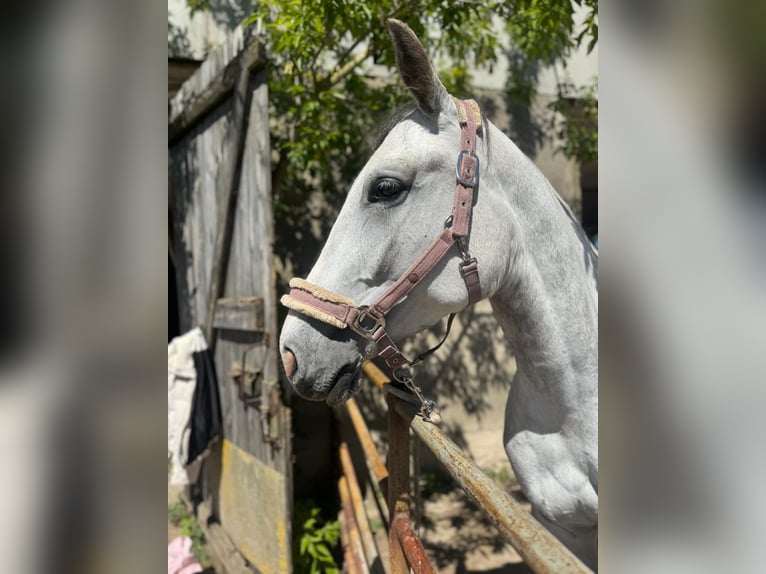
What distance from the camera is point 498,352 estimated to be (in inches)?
163

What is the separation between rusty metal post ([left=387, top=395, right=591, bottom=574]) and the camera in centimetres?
58

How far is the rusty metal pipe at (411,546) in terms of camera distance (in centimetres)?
103

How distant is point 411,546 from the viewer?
3.73 ft

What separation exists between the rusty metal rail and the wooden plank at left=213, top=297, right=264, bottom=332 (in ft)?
2.88

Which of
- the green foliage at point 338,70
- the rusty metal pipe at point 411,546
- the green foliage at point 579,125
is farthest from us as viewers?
the green foliage at point 579,125

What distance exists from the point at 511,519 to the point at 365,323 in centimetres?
65

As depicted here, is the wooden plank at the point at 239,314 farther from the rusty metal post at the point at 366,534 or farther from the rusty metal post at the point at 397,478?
the rusty metal post at the point at 366,534

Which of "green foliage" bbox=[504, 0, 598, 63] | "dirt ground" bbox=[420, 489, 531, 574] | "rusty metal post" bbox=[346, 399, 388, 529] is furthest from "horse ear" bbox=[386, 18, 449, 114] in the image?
"dirt ground" bbox=[420, 489, 531, 574]

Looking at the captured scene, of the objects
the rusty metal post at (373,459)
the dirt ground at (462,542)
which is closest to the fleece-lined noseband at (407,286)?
the rusty metal post at (373,459)

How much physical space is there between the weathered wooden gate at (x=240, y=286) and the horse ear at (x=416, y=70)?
946 mm

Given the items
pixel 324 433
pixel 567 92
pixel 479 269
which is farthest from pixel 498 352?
pixel 479 269

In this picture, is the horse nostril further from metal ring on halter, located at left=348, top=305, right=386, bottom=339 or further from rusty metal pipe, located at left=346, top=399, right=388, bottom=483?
rusty metal pipe, located at left=346, top=399, right=388, bottom=483

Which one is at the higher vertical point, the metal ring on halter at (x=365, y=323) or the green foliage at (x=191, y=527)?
the metal ring on halter at (x=365, y=323)
